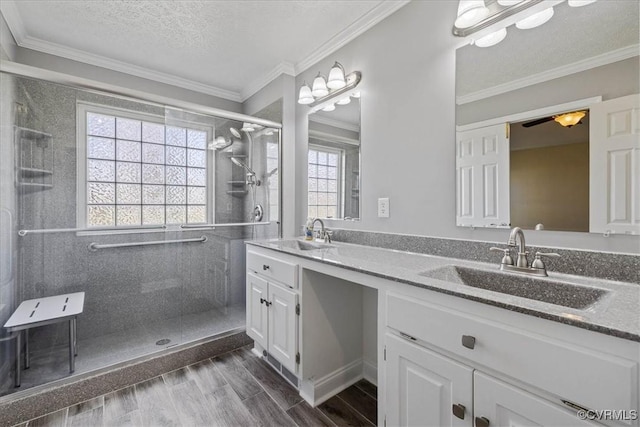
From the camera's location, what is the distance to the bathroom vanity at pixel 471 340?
2.13 feet

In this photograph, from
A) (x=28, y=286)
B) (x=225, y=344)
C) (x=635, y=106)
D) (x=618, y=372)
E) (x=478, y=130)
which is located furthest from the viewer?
(x=225, y=344)

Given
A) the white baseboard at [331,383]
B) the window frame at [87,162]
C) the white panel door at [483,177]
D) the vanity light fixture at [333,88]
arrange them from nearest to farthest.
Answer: the white panel door at [483,177], the white baseboard at [331,383], the vanity light fixture at [333,88], the window frame at [87,162]

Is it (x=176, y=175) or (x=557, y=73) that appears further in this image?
(x=176, y=175)

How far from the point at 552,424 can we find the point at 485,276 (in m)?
0.55

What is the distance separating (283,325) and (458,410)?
1030 millimetres

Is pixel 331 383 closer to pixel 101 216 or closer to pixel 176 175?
pixel 176 175

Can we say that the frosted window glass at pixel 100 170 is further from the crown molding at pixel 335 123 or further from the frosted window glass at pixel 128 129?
the crown molding at pixel 335 123

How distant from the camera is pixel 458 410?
2.90ft

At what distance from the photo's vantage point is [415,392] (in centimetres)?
101

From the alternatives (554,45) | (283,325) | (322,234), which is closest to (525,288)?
(554,45)

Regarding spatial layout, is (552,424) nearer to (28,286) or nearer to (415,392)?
(415,392)

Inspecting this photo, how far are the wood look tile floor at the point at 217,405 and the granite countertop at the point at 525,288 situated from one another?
0.83 m

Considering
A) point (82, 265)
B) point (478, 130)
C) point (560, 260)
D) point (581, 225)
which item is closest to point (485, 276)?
point (560, 260)

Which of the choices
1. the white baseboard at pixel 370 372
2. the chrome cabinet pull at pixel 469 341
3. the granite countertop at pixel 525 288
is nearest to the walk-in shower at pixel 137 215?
the white baseboard at pixel 370 372
